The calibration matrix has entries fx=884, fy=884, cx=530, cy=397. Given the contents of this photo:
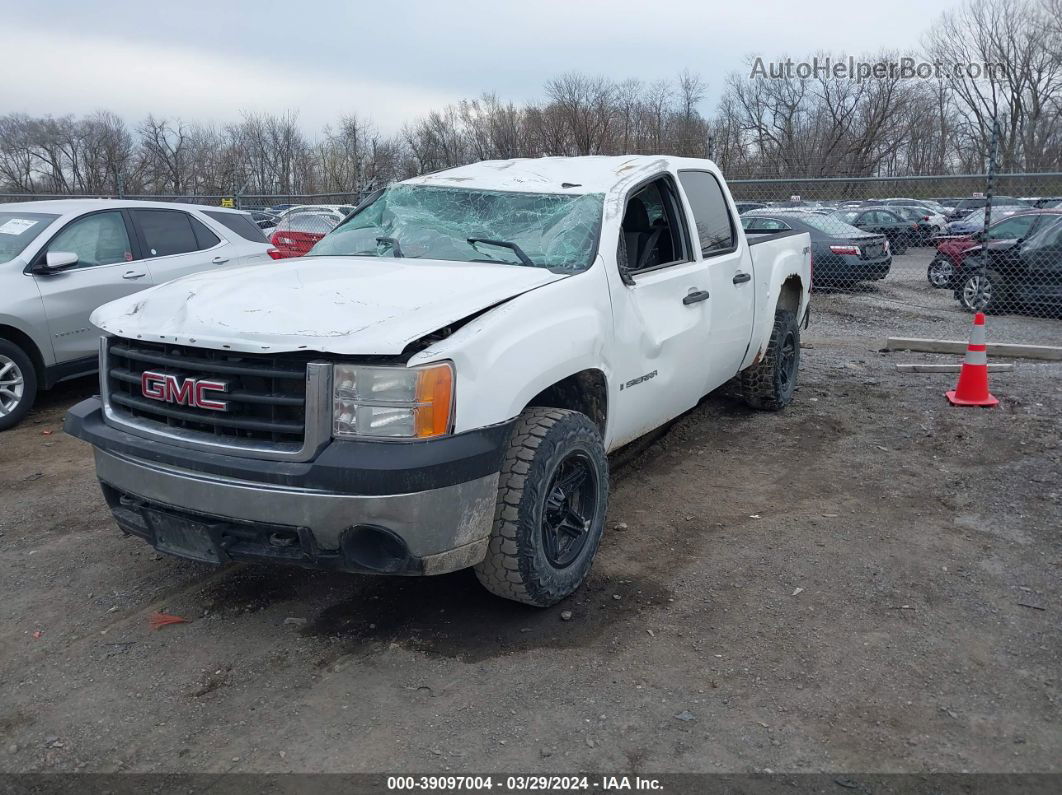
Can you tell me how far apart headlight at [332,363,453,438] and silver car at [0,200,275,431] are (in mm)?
5033

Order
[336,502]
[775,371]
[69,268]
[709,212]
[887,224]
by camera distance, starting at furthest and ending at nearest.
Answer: [887,224] → [69,268] → [775,371] → [709,212] → [336,502]

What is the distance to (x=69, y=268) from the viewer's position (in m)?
7.32

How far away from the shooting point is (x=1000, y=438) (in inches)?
247

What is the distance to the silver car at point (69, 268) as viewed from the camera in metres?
7.01

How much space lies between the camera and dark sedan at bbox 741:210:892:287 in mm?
15867

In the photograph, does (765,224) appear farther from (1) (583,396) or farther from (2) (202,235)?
(1) (583,396)

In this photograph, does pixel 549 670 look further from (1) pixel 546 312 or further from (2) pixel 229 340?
(2) pixel 229 340

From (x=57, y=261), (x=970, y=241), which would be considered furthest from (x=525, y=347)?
(x=970, y=241)

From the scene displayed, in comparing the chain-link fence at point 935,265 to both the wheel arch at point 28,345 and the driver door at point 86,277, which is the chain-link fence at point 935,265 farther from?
the wheel arch at point 28,345

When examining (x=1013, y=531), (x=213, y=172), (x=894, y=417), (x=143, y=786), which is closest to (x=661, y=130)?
(x=213, y=172)

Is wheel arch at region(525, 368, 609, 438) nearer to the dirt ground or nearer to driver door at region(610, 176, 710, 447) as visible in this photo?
driver door at region(610, 176, 710, 447)

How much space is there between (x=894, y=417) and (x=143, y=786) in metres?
5.95

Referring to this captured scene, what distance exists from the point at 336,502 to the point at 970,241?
15.5 metres

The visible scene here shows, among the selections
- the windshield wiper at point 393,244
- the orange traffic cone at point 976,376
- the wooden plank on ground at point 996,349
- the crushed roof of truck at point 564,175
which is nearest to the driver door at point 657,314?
the crushed roof of truck at point 564,175
